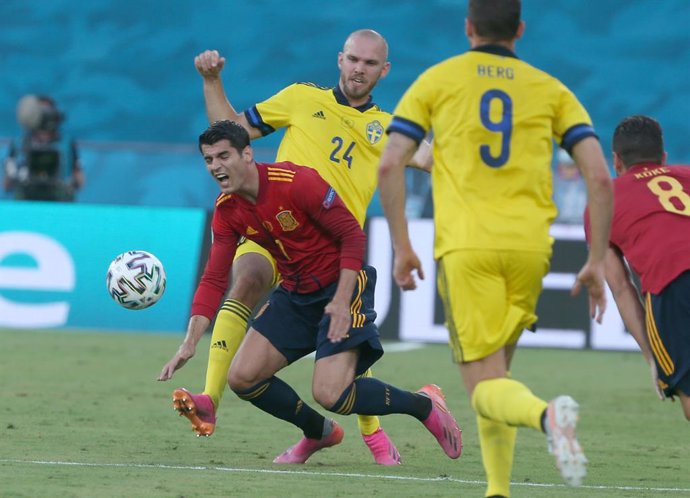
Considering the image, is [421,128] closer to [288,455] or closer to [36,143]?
[288,455]

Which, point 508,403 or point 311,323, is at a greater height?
point 311,323

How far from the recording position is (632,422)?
1039cm

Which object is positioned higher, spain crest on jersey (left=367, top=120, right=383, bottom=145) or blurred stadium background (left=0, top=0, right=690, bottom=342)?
blurred stadium background (left=0, top=0, right=690, bottom=342)

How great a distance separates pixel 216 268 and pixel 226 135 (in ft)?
2.75

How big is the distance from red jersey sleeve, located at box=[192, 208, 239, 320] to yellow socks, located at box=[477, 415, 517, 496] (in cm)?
226

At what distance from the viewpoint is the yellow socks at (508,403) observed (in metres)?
5.65

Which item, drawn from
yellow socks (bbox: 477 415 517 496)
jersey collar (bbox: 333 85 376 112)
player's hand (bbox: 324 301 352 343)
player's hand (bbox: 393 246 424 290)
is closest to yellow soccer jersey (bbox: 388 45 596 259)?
player's hand (bbox: 393 246 424 290)

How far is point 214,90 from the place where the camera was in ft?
28.1

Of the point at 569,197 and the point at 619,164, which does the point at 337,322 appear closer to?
the point at 619,164

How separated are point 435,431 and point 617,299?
149cm

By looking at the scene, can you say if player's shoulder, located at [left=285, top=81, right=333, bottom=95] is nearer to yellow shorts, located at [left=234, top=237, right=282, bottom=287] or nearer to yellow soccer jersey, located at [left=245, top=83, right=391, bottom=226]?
yellow soccer jersey, located at [left=245, top=83, right=391, bottom=226]

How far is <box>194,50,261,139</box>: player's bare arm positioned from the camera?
8367 mm

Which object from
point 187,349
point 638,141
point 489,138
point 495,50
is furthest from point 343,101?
point 489,138

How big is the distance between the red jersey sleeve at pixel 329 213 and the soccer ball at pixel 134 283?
1.42 m
